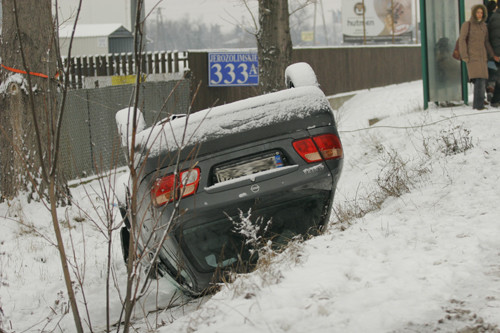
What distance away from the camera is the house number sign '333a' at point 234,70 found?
51.6 ft

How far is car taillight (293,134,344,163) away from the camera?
173 inches

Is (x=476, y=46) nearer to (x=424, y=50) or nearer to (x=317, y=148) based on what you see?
(x=424, y=50)

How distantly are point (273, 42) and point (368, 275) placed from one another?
7564 mm

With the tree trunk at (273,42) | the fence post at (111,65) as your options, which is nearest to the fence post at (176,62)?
the fence post at (111,65)

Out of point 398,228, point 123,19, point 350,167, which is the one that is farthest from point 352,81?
point 123,19

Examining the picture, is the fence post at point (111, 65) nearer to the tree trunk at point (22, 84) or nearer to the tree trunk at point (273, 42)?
the tree trunk at point (273, 42)

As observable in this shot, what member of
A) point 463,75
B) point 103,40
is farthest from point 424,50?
point 103,40

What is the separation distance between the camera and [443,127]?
30.4 feet

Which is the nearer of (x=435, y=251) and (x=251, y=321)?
(x=251, y=321)

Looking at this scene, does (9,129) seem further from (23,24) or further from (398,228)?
(398,228)

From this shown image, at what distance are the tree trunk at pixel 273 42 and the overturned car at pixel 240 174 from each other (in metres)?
6.44

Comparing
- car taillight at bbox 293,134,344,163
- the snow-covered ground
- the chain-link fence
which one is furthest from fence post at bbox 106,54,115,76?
car taillight at bbox 293,134,344,163

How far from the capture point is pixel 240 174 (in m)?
4.35

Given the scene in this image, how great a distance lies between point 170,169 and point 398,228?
4.99ft
